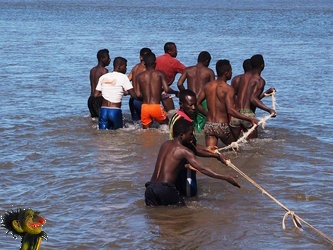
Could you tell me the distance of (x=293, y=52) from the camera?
28.7 meters

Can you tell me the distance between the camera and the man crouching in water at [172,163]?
8.56m

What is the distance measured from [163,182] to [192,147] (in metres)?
0.48

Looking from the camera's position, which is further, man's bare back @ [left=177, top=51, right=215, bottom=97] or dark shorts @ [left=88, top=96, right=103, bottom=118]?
dark shorts @ [left=88, top=96, right=103, bottom=118]

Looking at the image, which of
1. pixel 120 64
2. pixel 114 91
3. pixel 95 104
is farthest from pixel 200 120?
pixel 95 104

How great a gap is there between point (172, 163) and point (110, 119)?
4.90 metres

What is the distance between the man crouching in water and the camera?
8562 millimetres

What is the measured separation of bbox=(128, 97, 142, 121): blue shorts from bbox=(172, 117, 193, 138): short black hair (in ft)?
16.4

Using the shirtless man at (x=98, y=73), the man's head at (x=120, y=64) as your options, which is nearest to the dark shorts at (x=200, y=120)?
the man's head at (x=120, y=64)

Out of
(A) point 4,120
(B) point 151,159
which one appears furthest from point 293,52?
(B) point 151,159

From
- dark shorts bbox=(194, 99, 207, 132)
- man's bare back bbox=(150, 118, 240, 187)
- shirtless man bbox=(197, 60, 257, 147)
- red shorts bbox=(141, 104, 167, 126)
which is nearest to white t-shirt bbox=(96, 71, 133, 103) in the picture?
red shorts bbox=(141, 104, 167, 126)

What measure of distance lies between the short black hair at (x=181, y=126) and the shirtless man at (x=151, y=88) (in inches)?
169

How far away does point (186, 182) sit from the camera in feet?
30.0

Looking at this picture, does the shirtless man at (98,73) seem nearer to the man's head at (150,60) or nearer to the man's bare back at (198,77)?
the man's head at (150,60)

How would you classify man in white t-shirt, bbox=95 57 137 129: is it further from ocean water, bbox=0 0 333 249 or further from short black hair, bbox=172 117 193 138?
short black hair, bbox=172 117 193 138
